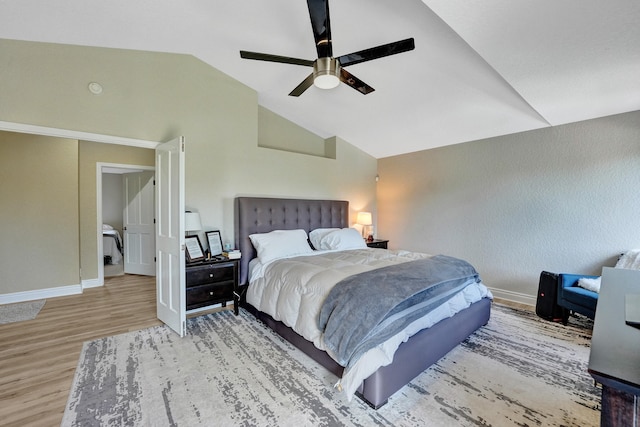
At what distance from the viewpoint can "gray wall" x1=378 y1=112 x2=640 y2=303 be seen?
124 inches

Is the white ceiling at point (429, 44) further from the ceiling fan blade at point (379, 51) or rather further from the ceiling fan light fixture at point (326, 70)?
the ceiling fan light fixture at point (326, 70)

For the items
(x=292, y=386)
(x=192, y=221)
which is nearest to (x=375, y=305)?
(x=292, y=386)

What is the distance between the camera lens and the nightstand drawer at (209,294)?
3.04 metres

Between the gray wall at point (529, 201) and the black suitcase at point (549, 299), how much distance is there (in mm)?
445

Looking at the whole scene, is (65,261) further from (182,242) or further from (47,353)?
(182,242)

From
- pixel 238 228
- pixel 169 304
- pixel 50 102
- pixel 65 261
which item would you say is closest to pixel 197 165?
pixel 238 228

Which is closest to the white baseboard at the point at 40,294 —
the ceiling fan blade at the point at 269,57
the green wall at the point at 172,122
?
the green wall at the point at 172,122

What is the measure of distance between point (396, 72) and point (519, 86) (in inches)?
47.7

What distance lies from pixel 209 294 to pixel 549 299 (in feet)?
13.2

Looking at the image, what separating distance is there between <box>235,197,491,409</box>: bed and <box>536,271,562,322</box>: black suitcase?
31.6 inches

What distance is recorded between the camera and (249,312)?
136 inches

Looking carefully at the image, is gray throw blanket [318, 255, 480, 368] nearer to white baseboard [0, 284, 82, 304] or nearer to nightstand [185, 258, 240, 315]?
nightstand [185, 258, 240, 315]

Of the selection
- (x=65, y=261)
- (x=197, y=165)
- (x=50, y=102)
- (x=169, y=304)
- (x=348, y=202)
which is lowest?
(x=169, y=304)

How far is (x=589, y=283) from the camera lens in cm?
290
